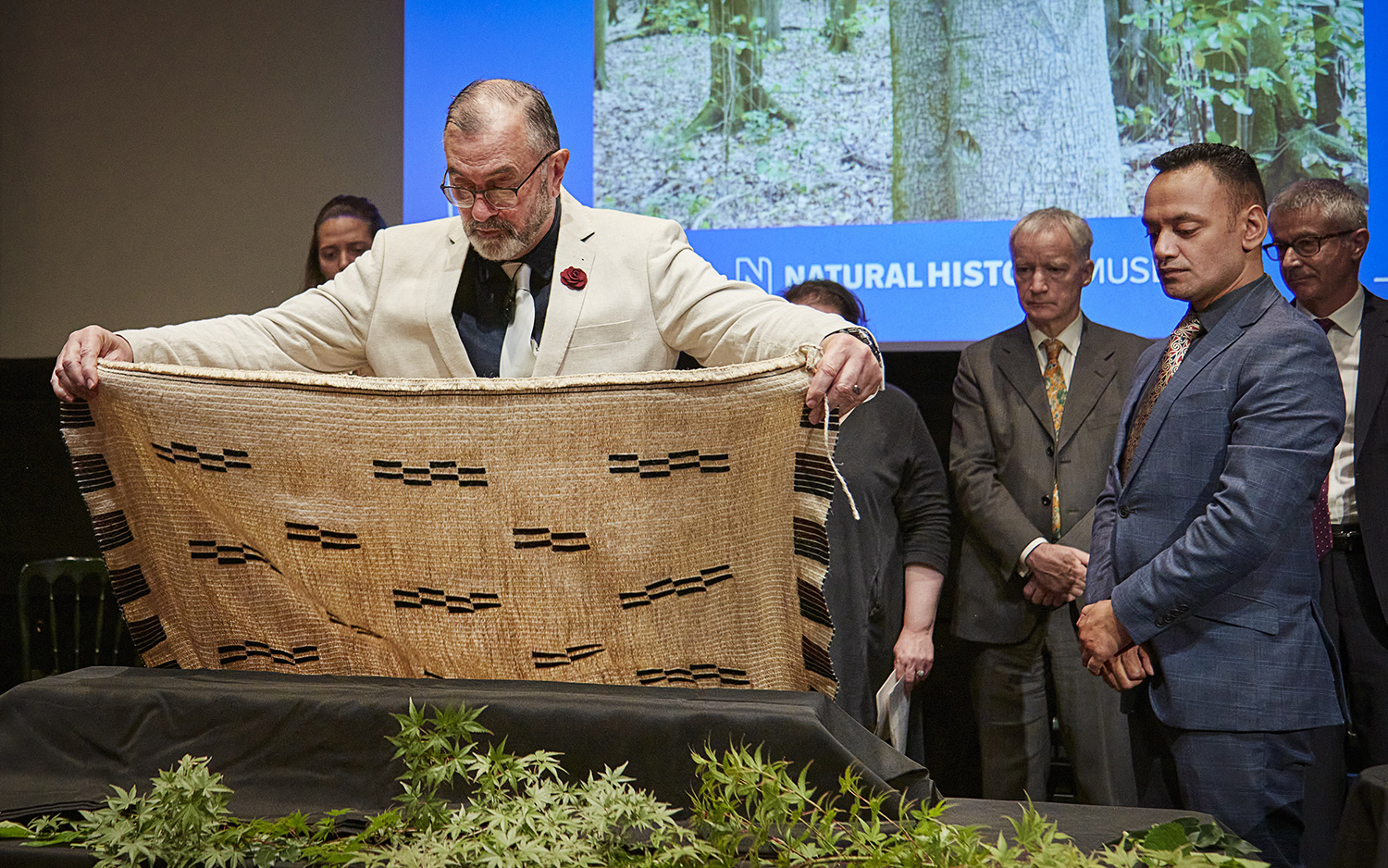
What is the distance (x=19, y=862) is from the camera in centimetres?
113

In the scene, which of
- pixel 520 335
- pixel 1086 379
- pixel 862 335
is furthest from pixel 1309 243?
pixel 520 335

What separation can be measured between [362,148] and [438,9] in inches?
24.2

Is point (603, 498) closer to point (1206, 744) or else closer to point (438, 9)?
point (1206, 744)

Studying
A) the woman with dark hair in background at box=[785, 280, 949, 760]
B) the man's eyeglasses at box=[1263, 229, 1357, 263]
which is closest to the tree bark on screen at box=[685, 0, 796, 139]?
the woman with dark hair in background at box=[785, 280, 949, 760]

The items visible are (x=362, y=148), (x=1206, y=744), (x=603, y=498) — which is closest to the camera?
(x=603, y=498)

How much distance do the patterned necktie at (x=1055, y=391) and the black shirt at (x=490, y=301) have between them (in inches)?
62.7

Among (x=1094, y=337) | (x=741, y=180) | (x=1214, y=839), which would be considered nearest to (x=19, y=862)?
(x=1214, y=839)

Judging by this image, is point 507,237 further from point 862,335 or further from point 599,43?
point 599,43

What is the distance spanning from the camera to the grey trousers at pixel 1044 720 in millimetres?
2844

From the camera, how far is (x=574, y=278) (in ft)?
6.38

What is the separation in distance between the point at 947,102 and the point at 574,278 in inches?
85.4

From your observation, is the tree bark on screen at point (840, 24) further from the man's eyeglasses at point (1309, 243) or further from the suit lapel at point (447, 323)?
the suit lapel at point (447, 323)

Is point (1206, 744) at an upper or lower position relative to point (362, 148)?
lower

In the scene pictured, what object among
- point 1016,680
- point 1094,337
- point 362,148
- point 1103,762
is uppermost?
point 362,148
